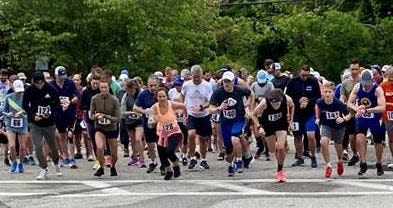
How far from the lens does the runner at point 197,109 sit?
57.7 feet

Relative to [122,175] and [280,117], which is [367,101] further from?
[122,175]

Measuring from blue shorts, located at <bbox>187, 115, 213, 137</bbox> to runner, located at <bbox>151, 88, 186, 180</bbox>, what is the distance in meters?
1.53

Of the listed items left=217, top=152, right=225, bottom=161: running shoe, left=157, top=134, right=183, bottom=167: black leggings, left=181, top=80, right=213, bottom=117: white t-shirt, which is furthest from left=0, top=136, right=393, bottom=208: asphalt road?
left=217, top=152, right=225, bottom=161: running shoe

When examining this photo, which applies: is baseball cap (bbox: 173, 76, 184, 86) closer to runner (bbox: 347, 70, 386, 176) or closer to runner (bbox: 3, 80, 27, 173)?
runner (bbox: 3, 80, 27, 173)

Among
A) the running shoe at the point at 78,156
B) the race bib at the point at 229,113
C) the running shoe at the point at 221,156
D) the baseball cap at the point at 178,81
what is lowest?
the running shoe at the point at 221,156

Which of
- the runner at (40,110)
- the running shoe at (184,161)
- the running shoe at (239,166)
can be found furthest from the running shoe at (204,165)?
the runner at (40,110)

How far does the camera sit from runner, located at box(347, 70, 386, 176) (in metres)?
15.7

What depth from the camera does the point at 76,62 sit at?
33.0m

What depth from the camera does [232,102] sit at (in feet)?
52.8

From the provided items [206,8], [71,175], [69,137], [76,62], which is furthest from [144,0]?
[71,175]

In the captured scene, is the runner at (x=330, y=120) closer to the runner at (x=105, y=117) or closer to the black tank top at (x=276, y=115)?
the black tank top at (x=276, y=115)

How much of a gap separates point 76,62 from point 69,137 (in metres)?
14.1

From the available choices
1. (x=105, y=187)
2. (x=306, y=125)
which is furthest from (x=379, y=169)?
(x=105, y=187)

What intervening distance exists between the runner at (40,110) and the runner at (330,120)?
471cm
